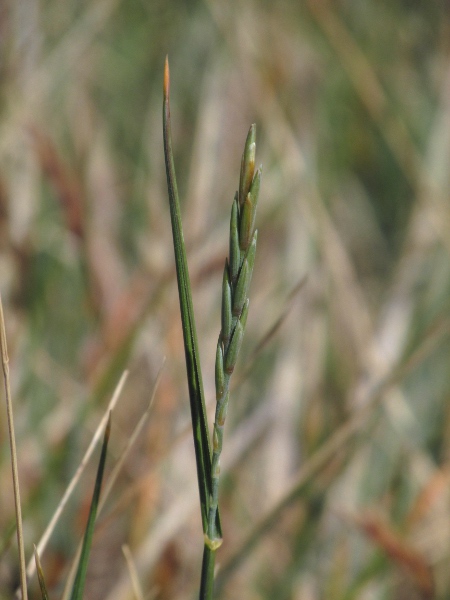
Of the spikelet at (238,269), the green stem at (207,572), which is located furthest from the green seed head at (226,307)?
the green stem at (207,572)

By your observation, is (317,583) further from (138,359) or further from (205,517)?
(205,517)

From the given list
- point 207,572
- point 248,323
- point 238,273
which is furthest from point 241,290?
point 248,323

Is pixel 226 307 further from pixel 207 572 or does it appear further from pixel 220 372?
pixel 207 572

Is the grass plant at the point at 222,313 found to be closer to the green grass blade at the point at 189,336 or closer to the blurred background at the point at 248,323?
the green grass blade at the point at 189,336

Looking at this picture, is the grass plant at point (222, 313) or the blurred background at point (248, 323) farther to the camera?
the blurred background at point (248, 323)

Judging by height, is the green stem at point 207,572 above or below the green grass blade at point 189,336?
below

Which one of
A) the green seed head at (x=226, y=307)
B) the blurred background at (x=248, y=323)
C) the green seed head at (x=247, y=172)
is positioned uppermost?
the green seed head at (x=247, y=172)
